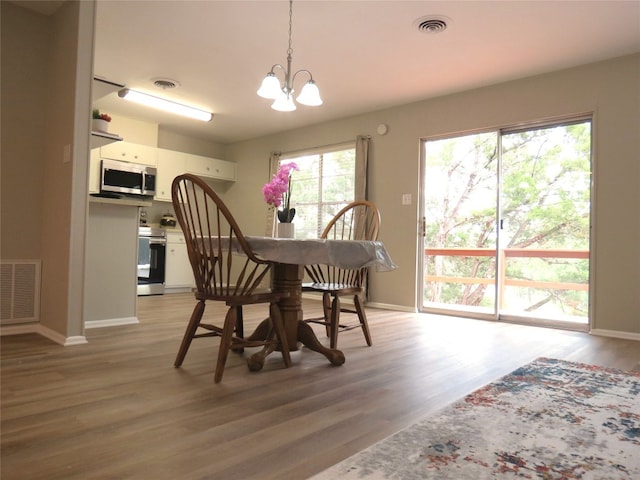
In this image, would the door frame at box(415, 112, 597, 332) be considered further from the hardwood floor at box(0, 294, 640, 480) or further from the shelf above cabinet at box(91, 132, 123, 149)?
the shelf above cabinet at box(91, 132, 123, 149)

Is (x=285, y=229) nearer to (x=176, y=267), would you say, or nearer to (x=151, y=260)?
(x=151, y=260)

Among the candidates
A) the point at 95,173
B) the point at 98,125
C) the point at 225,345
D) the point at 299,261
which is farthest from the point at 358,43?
the point at 95,173

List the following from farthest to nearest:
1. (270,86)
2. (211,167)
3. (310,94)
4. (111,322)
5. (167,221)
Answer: (211,167) < (167,221) < (111,322) < (310,94) < (270,86)

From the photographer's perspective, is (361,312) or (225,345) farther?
(361,312)

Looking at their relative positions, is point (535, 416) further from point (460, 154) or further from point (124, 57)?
point (124, 57)

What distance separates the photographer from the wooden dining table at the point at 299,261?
6.82 ft

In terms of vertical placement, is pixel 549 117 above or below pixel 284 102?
above

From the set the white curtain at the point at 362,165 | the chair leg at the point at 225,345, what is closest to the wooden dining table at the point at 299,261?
the chair leg at the point at 225,345

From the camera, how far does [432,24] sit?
128 inches

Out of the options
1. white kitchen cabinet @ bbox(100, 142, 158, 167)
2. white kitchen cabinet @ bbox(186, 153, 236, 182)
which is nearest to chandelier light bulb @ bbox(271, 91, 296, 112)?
white kitchen cabinet @ bbox(100, 142, 158, 167)

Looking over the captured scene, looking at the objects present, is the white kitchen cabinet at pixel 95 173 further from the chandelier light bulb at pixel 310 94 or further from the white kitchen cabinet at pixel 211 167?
the chandelier light bulb at pixel 310 94

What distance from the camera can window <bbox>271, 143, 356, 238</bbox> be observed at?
18.8 ft

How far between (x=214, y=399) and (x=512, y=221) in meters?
3.94

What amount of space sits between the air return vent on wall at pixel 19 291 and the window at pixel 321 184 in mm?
3529
